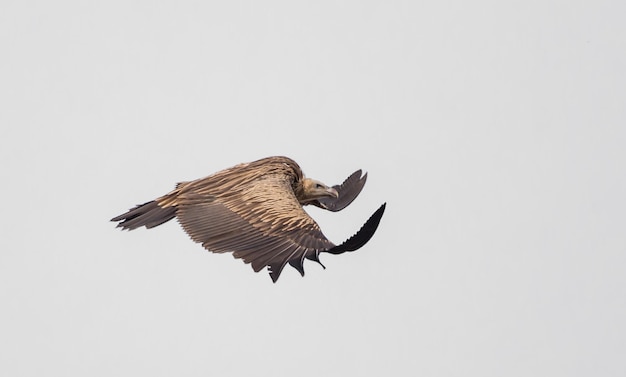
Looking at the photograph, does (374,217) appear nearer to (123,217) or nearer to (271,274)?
(271,274)

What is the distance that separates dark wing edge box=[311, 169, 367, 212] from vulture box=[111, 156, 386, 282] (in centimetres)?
25

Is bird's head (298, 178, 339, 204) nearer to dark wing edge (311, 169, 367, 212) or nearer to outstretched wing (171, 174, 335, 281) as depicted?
dark wing edge (311, 169, 367, 212)

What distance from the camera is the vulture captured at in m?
23.0

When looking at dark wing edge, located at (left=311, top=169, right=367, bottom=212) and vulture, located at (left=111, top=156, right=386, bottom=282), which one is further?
dark wing edge, located at (left=311, top=169, right=367, bottom=212)

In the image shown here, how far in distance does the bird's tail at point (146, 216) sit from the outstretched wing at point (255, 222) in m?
0.23

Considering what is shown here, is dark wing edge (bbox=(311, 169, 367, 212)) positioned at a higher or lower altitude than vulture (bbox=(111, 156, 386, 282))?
higher

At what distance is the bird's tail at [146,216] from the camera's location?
25.3m

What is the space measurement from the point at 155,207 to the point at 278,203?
2051mm

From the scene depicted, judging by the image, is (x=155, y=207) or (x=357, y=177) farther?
(x=357, y=177)

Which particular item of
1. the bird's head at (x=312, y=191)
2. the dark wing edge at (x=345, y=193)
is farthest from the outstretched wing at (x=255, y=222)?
the dark wing edge at (x=345, y=193)

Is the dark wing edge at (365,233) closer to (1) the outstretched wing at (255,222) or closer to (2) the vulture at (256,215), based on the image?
(2) the vulture at (256,215)

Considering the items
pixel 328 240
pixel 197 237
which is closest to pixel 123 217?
pixel 197 237

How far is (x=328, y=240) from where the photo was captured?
76.2ft

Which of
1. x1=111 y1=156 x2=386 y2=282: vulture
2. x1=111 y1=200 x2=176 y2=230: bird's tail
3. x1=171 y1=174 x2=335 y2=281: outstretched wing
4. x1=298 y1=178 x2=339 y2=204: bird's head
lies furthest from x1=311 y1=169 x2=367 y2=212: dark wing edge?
x1=111 y1=200 x2=176 y2=230: bird's tail
